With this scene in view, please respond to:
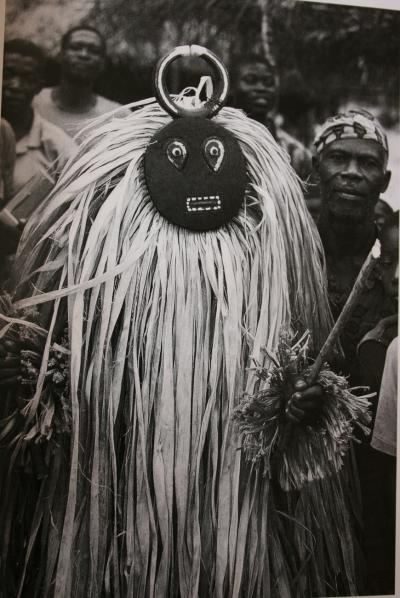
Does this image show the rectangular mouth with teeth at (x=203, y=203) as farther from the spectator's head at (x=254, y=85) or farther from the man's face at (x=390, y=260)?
the man's face at (x=390, y=260)

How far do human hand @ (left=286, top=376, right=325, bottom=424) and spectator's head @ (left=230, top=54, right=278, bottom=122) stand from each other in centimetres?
65

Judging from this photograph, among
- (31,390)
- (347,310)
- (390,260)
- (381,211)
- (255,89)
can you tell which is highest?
(255,89)

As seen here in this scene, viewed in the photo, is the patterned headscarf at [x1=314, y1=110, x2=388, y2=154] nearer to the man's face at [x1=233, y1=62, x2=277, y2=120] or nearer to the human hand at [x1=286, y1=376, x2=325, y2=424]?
the man's face at [x1=233, y1=62, x2=277, y2=120]

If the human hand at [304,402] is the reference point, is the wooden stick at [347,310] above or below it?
above

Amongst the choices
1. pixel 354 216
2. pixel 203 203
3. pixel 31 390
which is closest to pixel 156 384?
pixel 31 390

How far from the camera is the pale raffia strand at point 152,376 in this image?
1.52 metres

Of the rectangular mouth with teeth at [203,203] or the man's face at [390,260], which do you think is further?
the man's face at [390,260]

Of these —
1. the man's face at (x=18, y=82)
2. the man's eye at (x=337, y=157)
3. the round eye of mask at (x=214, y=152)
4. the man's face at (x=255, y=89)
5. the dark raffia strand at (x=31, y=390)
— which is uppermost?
the man's face at (x=255, y=89)

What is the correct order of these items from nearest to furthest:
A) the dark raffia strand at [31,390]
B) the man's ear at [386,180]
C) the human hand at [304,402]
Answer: the dark raffia strand at [31,390]
the human hand at [304,402]
the man's ear at [386,180]

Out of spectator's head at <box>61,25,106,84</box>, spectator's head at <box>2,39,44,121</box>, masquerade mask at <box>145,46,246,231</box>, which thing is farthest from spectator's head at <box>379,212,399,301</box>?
spectator's head at <box>2,39,44,121</box>

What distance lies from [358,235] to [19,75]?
89cm

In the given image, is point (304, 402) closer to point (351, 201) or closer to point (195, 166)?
point (351, 201)

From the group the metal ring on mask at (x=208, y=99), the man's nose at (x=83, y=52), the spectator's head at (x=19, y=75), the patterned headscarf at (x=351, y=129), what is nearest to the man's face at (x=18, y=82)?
the spectator's head at (x=19, y=75)

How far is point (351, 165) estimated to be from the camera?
173 cm
